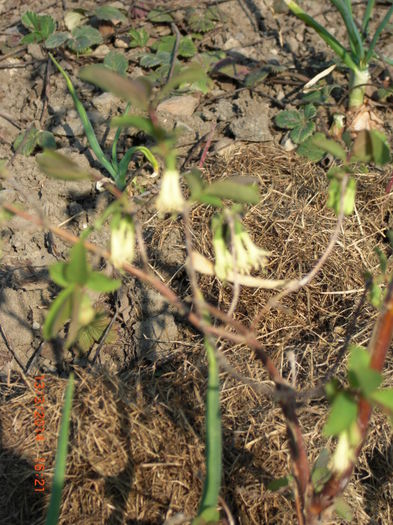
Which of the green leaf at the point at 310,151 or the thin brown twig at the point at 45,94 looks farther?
the thin brown twig at the point at 45,94

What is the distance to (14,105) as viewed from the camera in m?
2.16

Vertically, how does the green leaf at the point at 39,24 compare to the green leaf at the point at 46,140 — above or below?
above

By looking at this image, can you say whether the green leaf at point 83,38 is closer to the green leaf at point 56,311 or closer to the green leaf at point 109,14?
the green leaf at point 109,14

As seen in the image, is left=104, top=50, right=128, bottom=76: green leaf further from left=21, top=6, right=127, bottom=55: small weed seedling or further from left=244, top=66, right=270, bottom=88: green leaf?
left=244, top=66, right=270, bottom=88: green leaf

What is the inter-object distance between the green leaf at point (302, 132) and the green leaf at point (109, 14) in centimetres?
85

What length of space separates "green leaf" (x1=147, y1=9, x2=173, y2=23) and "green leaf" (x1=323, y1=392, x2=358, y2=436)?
208 centimetres

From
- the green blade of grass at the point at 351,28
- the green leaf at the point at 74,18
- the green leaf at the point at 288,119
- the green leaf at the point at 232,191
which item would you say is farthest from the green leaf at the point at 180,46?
the green leaf at the point at 232,191

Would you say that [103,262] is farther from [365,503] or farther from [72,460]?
[365,503]

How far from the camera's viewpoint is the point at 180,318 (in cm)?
165

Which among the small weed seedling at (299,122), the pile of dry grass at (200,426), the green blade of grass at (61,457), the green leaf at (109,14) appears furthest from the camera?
the green leaf at (109,14)

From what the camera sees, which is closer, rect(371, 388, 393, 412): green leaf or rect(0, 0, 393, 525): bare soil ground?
rect(371, 388, 393, 412): green leaf

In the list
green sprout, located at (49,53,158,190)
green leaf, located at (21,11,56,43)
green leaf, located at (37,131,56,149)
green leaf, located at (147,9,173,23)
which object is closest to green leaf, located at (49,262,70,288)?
green sprout, located at (49,53,158,190)

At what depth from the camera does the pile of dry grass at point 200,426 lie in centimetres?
116

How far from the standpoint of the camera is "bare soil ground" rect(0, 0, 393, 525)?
1.18 metres
